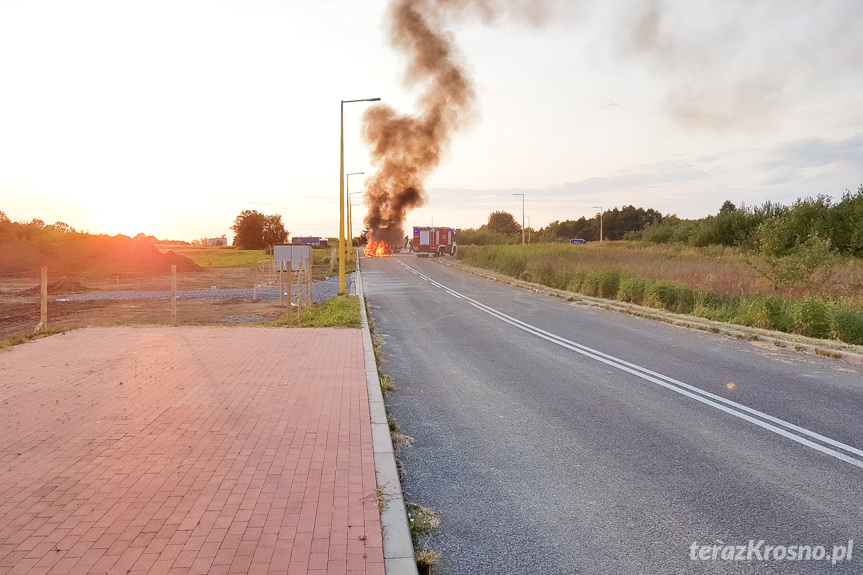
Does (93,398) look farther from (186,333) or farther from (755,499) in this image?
A: (755,499)

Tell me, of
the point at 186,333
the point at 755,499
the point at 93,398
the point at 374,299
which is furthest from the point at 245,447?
the point at 374,299

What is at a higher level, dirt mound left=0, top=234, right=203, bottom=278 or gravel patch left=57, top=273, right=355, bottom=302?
dirt mound left=0, top=234, right=203, bottom=278

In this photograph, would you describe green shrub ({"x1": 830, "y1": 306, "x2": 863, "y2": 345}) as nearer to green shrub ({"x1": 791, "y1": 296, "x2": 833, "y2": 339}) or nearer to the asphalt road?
green shrub ({"x1": 791, "y1": 296, "x2": 833, "y2": 339})

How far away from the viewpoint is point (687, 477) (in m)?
5.00

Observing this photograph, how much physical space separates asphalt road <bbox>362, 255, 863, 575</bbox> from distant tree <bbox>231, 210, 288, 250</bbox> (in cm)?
10563

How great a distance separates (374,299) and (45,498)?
18923 mm

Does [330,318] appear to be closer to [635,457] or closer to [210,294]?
[635,457]

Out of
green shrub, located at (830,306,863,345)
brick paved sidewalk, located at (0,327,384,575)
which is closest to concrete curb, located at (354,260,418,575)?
brick paved sidewalk, located at (0,327,384,575)

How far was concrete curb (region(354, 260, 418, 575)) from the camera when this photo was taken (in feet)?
11.5

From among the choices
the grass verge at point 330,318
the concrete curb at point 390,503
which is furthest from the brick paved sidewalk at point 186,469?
the grass verge at point 330,318

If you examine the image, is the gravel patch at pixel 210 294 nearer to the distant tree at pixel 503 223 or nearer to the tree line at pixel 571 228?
the tree line at pixel 571 228

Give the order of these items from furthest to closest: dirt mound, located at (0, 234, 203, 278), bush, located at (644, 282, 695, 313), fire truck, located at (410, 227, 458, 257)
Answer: fire truck, located at (410, 227, 458, 257) < dirt mound, located at (0, 234, 203, 278) < bush, located at (644, 282, 695, 313)

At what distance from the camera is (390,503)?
4.29m

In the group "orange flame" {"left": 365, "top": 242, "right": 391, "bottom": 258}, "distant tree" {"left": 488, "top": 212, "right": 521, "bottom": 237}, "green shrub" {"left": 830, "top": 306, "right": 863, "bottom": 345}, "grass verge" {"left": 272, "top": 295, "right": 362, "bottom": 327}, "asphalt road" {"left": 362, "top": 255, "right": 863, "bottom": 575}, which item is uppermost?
"distant tree" {"left": 488, "top": 212, "right": 521, "bottom": 237}
